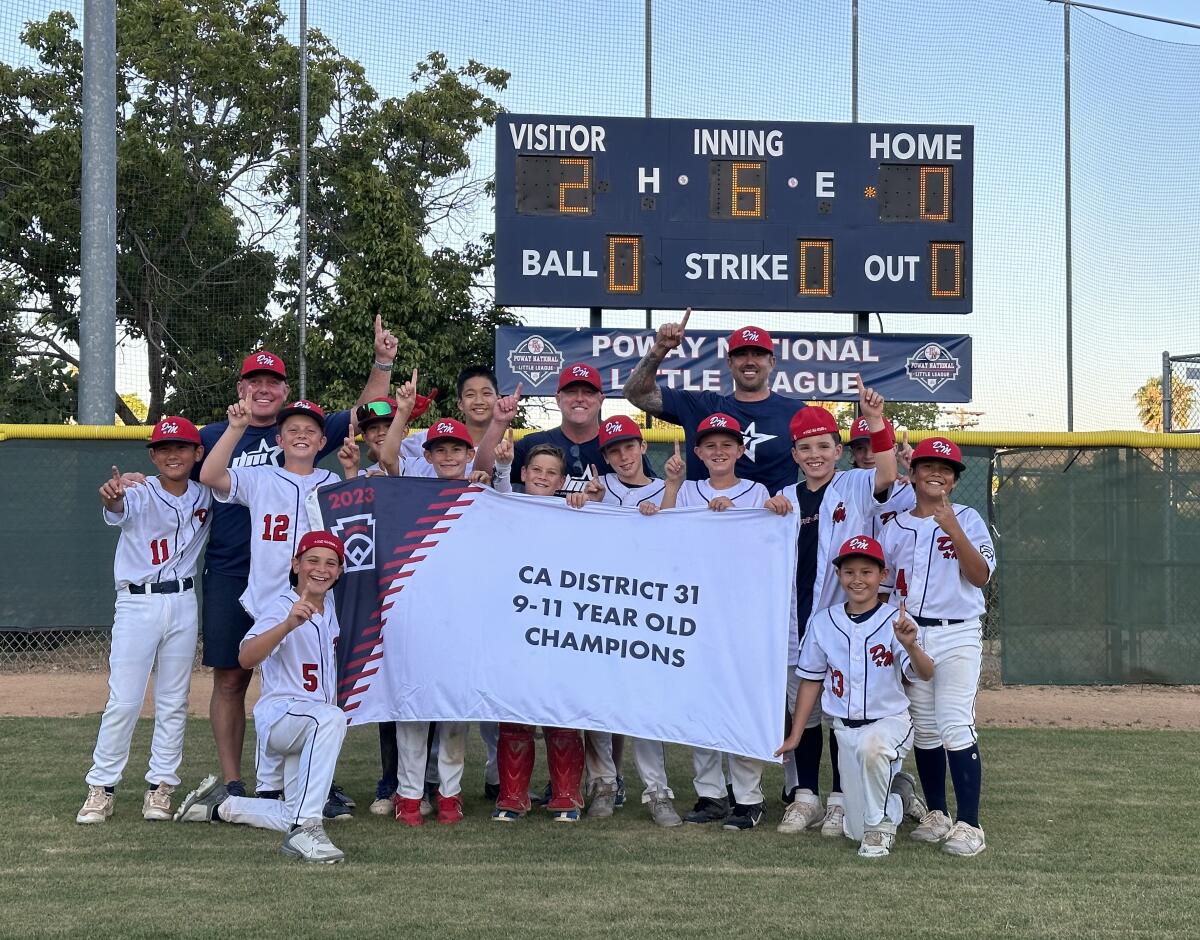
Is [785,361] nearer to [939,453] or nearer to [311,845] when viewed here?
[939,453]

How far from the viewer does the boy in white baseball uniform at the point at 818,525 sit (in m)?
4.91

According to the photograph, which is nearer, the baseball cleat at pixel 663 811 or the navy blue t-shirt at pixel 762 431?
the baseball cleat at pixel 663 811

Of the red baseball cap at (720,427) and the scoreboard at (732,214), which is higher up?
the scoreboard at (732,214)

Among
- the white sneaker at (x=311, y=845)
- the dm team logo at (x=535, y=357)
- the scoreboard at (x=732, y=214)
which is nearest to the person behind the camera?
the white sneaker at (x=311, y=845)

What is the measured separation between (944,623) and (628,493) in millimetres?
1442

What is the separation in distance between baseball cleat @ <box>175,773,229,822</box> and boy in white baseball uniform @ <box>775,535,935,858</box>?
7.51 ft

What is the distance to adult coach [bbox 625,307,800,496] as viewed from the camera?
5367 mm

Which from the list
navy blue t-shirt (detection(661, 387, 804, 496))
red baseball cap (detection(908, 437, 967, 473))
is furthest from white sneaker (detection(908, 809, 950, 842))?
navy blue t-shirt (detection(661, 387, 804, 496))

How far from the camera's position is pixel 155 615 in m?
5.07

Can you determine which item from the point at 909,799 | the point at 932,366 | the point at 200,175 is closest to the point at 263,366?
the point at 909,799

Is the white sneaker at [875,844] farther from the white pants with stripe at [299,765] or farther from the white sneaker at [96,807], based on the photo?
the white sneaker at [96,807]

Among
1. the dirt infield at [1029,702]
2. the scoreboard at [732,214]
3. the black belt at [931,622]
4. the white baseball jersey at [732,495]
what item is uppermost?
the scoreboard at [732,214]

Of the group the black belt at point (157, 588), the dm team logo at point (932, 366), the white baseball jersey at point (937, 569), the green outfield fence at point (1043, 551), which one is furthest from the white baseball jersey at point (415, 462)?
the dm team logo at point (932, 366)

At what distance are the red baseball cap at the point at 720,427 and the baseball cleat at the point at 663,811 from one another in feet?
4.89
